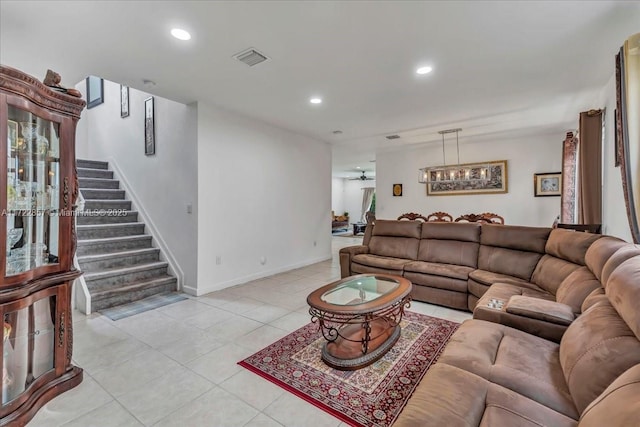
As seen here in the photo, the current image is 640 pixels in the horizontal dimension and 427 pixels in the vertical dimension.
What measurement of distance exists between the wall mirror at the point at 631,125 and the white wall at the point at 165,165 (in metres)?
4.41

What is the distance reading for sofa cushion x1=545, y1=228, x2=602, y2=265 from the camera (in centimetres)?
245

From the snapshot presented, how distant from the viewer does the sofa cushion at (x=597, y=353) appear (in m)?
1.12

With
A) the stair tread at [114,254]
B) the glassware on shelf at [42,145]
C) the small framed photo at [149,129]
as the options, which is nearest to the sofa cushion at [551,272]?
the glassware on shelf at [42,145]

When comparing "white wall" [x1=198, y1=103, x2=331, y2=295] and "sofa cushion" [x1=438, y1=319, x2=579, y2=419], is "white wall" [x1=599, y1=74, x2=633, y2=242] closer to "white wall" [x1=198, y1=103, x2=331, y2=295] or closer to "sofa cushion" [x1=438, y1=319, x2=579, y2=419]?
"sofa cushion" [x1=438, y1=319, x2=579, y2=419]

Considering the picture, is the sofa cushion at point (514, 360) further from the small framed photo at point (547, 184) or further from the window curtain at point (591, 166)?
the small framed photo at point (547, 184)

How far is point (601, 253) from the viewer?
6.45ft

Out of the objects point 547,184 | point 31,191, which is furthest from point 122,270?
point 547,184

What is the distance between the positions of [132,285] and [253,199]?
6.66 feet

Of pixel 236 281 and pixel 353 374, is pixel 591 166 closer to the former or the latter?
pixel 353 374

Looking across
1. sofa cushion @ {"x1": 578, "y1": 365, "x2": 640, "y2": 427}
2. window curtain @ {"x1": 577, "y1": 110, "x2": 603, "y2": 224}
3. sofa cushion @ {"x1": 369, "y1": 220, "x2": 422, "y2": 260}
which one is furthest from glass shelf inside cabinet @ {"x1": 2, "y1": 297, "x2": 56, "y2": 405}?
window curtain @ {"x1": 577, "y1": 110, "x2": 603, "y2": 224}

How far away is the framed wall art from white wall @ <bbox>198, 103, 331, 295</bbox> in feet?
8.09

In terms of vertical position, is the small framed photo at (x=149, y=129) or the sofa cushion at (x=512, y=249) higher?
the small framed photo at (x=149, y=129)

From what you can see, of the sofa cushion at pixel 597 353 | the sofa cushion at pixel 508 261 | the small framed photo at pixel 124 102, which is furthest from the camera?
the small framed photo at pixel 124 102

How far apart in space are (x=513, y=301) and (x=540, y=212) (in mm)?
A: 5063
